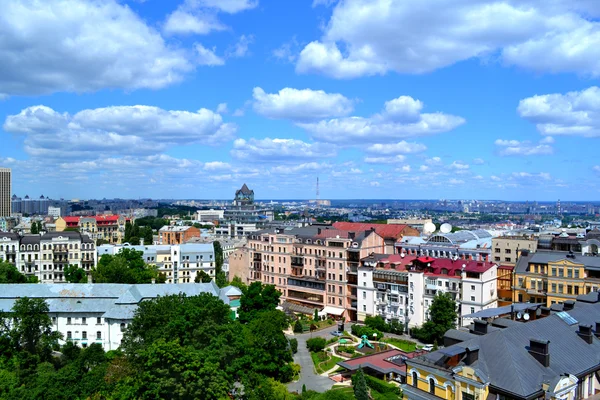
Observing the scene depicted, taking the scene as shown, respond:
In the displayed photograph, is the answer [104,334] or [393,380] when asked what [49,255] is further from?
[393,380]

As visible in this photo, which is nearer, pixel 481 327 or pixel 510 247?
pixel 481 327

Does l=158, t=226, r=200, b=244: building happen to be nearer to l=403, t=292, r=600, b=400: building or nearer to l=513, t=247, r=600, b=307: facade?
l=513, t=247, r=600, b=307: facade

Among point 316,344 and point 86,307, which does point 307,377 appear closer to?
point 316,344

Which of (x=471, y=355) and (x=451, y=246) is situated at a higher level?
(x=451, y=246)

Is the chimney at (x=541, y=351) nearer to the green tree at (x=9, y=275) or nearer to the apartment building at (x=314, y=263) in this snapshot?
the apartment building at (x=314, y=263)

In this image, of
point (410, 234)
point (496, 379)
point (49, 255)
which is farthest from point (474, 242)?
point (49, 255)

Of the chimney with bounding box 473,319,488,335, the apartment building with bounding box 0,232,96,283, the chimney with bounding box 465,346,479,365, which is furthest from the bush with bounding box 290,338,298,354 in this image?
the apartment building with bounding box 0,232,96,283

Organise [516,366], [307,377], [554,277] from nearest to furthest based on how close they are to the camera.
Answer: [516,366]
[307,377]
[554,277]

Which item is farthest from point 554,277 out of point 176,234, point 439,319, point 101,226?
point 101,226
